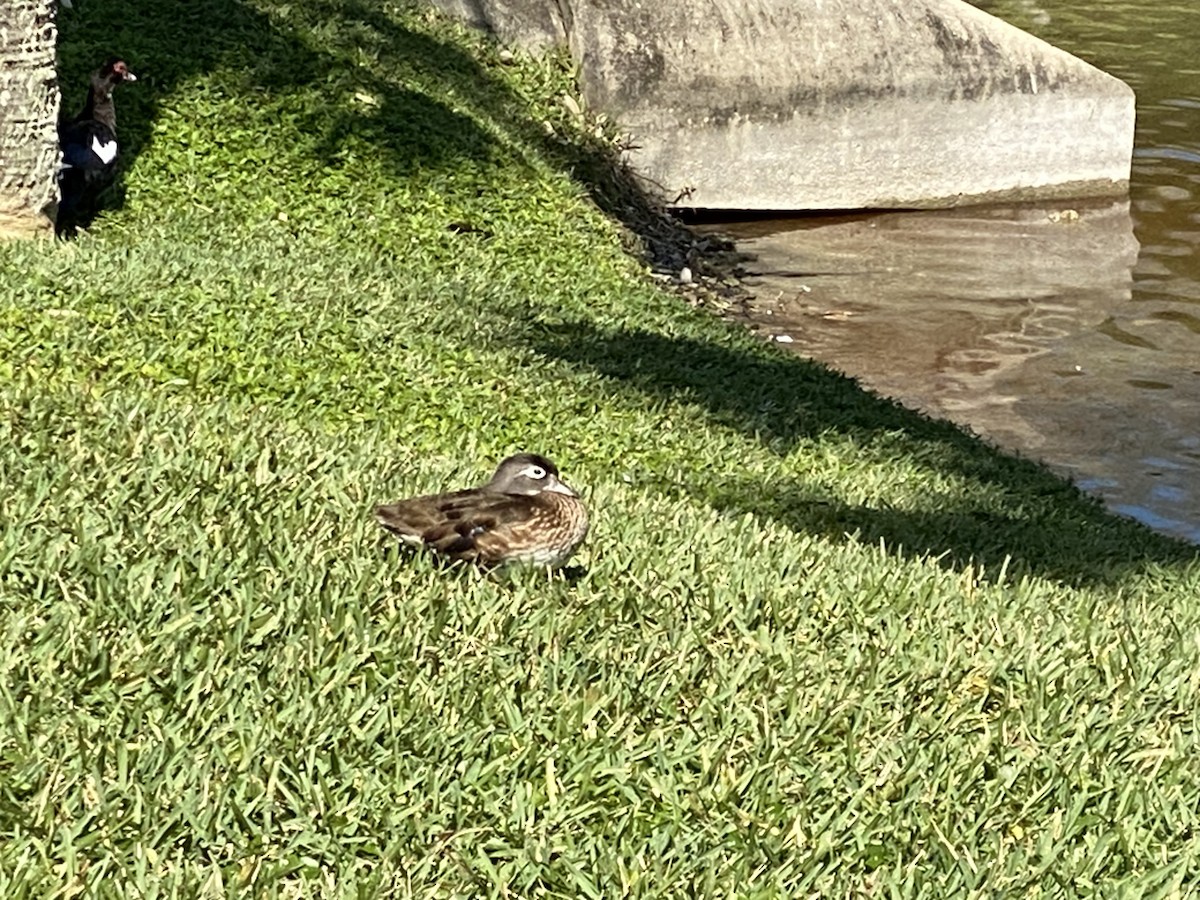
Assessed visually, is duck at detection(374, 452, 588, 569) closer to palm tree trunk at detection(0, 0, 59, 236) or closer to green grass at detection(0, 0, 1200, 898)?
green grass at detection(0, 0, 1200, 898)

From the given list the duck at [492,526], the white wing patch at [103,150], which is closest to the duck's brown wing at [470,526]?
the duck at [492,526]

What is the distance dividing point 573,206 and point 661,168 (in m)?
3.79

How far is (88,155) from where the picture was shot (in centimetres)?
1211

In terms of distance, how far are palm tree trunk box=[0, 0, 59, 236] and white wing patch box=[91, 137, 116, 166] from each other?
77 centimetres

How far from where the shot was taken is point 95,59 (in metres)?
14.4

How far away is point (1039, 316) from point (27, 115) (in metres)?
10.1

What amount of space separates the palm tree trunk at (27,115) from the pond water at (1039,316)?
22.0 feet

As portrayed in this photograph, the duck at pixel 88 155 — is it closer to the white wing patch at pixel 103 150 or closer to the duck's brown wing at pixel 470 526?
the white wing patch at pixel 103 150

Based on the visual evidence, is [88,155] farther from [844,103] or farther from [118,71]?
[844,103]

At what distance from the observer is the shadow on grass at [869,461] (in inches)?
360

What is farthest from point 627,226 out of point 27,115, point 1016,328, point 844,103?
point 27,115

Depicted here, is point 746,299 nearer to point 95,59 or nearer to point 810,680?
point 95,59

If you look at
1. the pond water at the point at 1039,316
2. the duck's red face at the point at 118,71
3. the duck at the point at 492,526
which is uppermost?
the duck at the point at 492,526

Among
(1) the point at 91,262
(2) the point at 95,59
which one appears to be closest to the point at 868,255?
(2) the point at 95,59
